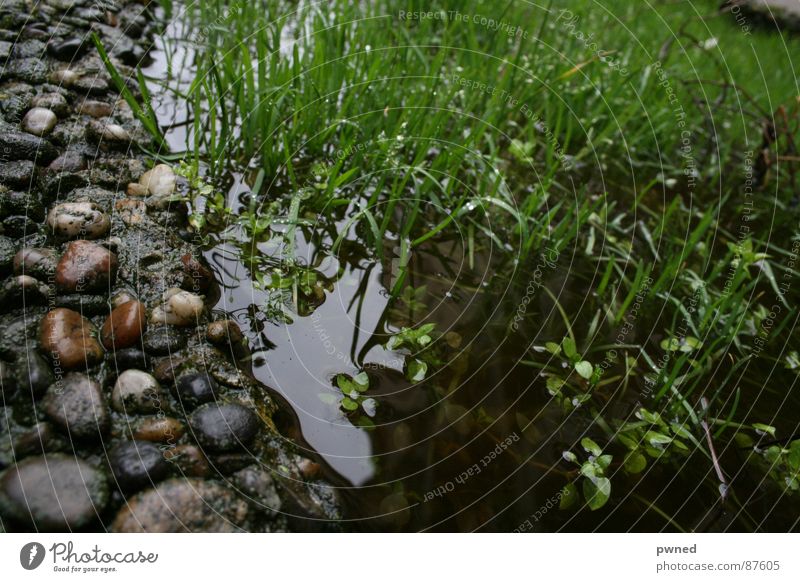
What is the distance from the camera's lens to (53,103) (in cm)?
147

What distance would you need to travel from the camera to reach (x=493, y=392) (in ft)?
4.33

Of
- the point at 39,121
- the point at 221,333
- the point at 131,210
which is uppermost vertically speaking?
the point at 39,121

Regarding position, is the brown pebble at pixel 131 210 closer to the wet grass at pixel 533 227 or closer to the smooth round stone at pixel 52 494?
the wet grass at pixel 533 227

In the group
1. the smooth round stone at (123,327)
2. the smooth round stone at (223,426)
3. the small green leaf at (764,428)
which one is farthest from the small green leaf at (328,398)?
the small green leaf at (764,428)

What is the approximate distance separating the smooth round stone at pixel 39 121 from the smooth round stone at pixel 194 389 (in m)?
0.85

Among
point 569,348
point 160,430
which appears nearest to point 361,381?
point 160,430

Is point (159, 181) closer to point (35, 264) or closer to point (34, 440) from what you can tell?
point (35, 264)

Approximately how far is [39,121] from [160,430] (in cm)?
99

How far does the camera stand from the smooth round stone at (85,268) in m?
1.14

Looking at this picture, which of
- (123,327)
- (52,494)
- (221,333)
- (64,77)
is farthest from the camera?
(64,77)

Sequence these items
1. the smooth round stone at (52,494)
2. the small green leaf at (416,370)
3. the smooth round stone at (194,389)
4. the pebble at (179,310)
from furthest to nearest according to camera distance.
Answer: the small green leaf at (416,370), the pebble at (179,310), the smooth round stone at (194,389), the smooth round stone at (52,494)

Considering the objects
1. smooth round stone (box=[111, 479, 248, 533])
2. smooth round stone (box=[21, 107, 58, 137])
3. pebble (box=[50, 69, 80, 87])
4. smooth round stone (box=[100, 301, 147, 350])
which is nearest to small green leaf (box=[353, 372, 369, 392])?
smooth round stone (box=[111, 479, 248, 533])

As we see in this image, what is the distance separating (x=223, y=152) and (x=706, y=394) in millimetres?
1576

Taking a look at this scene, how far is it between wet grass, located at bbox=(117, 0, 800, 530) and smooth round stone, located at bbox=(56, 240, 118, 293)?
0.31m
